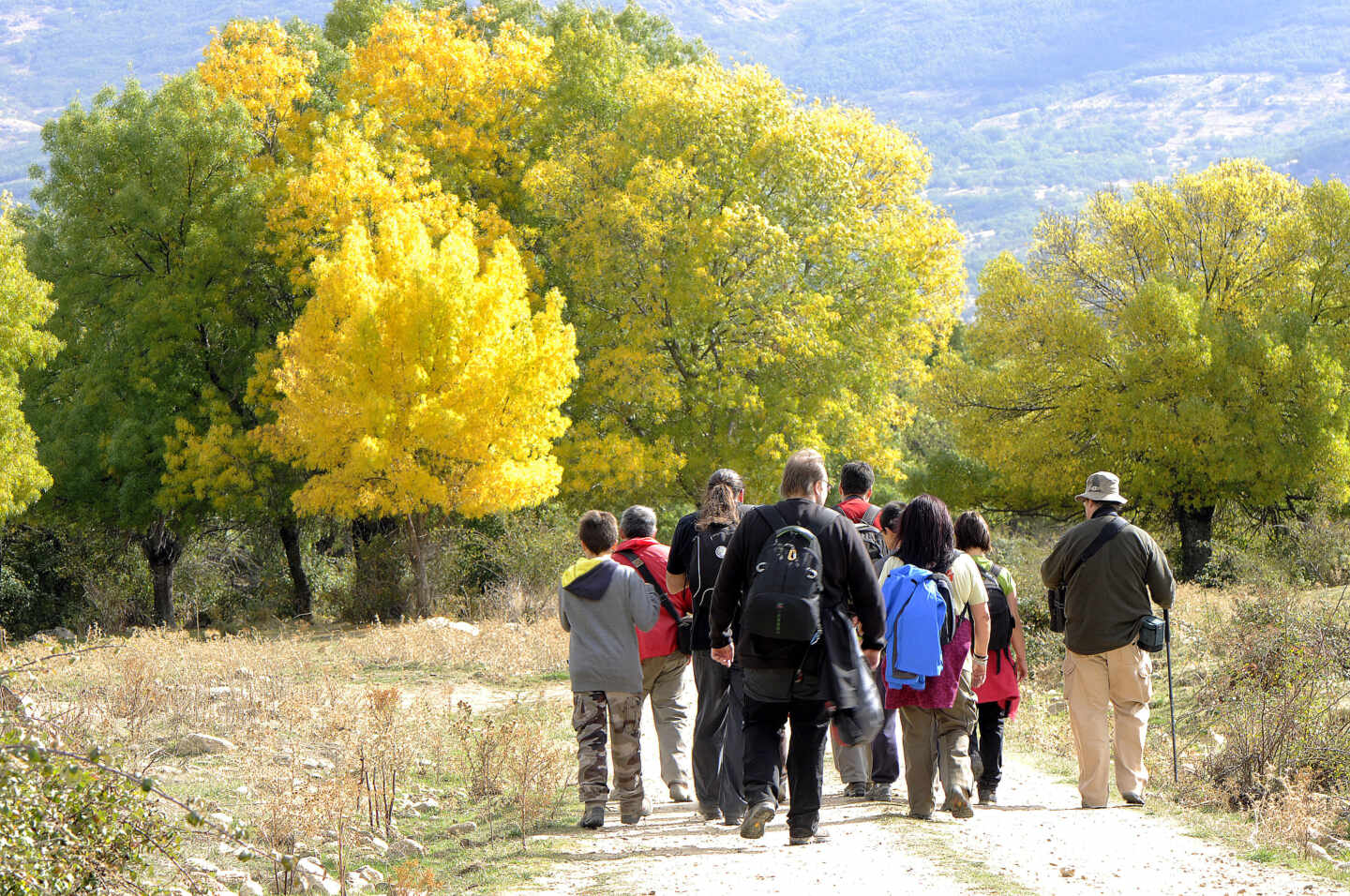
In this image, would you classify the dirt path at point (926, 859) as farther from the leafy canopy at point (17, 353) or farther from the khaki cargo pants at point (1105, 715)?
the leafy canopy at point (17, 353)

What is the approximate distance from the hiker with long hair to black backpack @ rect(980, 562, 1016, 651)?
1.69 meters

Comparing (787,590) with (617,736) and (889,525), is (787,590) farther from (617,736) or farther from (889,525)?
(889,525)

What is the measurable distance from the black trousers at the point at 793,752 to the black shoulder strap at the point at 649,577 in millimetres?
1364

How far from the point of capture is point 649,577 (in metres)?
8.09

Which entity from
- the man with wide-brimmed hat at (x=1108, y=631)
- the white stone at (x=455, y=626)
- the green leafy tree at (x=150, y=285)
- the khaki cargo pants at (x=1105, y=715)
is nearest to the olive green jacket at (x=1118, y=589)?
the man with wide-brimmed hat at (x=1108, y=631)

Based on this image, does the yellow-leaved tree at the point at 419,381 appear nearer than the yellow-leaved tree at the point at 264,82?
Yes

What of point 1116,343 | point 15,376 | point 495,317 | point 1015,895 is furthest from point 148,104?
point 1015,895

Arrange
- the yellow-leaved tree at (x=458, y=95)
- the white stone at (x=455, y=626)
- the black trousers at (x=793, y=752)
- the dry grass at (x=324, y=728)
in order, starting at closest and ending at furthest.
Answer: the black trousers at (x=793, y=752) < the dry grass at (x=324, y=728) < the white stone at (x=455, y=626) < the yellow-leaved tree at (x=458, y=95)

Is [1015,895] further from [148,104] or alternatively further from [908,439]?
[908,439]

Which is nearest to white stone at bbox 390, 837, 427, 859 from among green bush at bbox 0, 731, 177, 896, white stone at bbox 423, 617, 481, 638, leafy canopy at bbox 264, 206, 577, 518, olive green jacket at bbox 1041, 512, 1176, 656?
green bush at bbox 0, 731, 177, 896

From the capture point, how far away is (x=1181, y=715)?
12.2 meters

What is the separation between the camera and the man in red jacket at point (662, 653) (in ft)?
26.6

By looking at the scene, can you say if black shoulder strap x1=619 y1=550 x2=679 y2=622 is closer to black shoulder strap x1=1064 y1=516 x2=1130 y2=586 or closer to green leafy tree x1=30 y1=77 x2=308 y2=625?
black shoulder strap x1=1064 y1=516 x2=1130 y2=586

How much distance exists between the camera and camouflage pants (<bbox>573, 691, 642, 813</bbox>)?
25.6 ft
